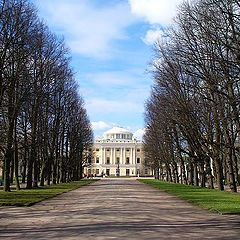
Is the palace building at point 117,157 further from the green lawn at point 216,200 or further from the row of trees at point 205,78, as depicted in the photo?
the green lawn at point 216,200

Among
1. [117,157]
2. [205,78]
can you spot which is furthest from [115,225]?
[117,157]

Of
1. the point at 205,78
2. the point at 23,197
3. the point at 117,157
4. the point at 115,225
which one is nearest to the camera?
the point at 115,225

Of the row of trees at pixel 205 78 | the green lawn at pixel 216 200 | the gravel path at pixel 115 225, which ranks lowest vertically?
the gravel path at pixel 115 225

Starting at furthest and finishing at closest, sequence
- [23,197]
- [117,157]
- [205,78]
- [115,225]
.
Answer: [117,157] < [23,197] < [205,78] < [115,225]

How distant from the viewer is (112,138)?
181 metres

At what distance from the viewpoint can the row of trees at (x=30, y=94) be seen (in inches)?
1196

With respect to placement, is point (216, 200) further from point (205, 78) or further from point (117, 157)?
point (117, 157)

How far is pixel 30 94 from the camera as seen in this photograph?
34.3 metres

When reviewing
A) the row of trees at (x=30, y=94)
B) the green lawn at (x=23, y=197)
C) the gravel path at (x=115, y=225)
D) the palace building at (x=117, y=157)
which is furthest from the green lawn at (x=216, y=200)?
the palace building at (x=117, y=157)

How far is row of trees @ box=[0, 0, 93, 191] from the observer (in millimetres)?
30391

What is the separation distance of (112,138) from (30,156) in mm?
134677

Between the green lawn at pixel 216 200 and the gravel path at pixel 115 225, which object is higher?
the green lawn at pixel 216 200

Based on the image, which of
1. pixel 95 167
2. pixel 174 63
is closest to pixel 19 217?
pixel 174 63

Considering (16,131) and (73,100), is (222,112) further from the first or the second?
(73,100)
